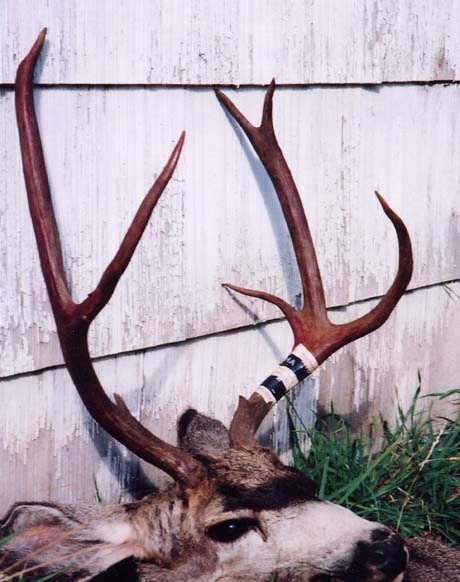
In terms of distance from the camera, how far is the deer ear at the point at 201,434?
347cm

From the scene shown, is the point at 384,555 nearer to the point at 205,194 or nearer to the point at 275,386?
the point at 275,386

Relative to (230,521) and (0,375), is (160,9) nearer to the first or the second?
(0,375)

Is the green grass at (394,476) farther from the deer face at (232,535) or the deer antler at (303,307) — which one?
the deer face at (232,535)

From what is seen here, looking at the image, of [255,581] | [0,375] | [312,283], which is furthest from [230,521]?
[312,283]

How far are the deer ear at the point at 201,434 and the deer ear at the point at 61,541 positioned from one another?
0.44 meters

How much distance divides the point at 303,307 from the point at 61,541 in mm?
1244

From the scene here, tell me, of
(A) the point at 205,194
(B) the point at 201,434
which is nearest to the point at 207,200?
(A) the point at 205,194

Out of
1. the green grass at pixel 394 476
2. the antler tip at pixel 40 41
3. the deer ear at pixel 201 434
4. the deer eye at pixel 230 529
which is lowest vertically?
the green grass at pixel 394 476

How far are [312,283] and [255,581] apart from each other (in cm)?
119

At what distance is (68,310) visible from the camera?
2857mm

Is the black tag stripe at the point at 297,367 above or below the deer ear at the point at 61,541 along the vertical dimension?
above

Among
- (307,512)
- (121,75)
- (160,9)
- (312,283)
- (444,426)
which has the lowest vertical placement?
(444,426)

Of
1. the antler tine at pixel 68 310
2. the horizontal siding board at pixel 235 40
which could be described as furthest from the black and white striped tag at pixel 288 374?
the horizontal siding board at pixel 235 40

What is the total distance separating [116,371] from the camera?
3.50m
